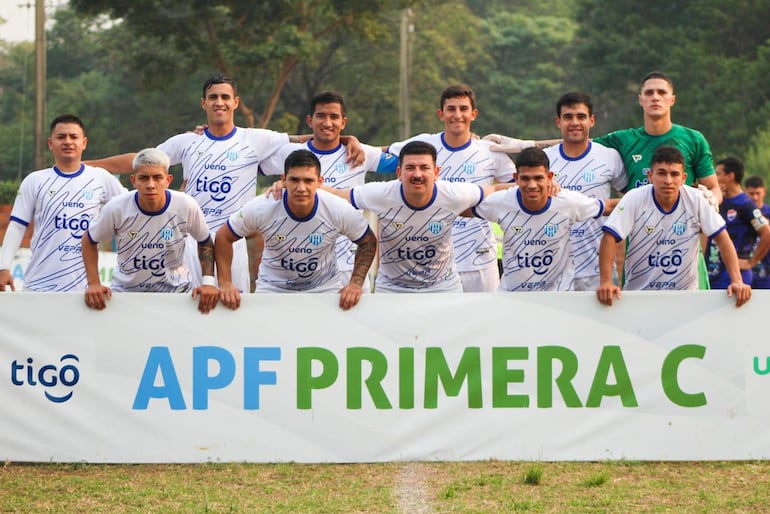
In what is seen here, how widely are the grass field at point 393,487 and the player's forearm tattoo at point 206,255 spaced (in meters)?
1.32

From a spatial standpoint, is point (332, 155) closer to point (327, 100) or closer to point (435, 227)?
point (327, 100)

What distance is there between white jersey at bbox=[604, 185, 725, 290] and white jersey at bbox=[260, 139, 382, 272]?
2.06m

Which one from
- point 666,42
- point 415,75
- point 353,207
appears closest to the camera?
point 353,207

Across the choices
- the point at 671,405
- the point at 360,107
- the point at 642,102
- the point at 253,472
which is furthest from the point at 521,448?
the point at 360,107

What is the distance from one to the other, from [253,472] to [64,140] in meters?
3.18

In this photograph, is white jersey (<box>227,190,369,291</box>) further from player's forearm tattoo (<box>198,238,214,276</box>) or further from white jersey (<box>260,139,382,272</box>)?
white jersey (<box>260,139,382,272</box>)

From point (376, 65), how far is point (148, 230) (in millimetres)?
41617

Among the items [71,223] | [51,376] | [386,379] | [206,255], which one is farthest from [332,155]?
[51,376]

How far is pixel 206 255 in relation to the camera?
8305mm

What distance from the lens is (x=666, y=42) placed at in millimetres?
47250

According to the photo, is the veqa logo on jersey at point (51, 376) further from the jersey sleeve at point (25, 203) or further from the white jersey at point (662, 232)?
the white jersey at point (662, 232)

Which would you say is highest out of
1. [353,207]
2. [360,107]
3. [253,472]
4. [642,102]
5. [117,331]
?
[360,107]

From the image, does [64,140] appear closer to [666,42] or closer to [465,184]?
[465,184]

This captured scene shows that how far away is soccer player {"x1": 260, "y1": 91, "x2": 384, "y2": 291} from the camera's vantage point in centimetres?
930
